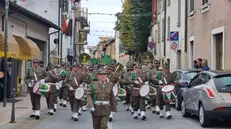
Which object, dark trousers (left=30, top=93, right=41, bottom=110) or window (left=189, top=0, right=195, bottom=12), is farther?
window (left=189, top=0, right=195, bottom=12)

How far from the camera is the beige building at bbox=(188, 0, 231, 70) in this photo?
797 inches

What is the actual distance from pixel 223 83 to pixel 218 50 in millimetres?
10922

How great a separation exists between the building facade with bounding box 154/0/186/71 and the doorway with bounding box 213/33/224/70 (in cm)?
288

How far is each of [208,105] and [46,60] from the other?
2043 centimetres

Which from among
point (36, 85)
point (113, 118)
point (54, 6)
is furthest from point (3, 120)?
point (54, 6)

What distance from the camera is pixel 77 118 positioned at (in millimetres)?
14203

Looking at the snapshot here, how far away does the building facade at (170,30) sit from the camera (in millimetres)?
29869

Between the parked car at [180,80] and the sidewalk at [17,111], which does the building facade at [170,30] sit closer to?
the parked car at [180,80]

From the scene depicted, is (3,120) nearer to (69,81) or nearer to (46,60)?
(69,81)

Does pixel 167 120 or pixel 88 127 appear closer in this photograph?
pixel 88 127

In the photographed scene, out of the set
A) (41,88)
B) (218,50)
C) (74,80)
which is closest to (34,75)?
(41,88)

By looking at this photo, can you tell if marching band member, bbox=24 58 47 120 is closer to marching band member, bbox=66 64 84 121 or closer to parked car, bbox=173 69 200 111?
marching band member, bbox=66 64 84 121

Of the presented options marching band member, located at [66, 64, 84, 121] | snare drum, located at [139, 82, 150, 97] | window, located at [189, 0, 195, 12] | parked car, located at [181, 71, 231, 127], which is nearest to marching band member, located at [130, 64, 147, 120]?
snare drum, located at [139, 82, 150, 97]

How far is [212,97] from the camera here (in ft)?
38.0
